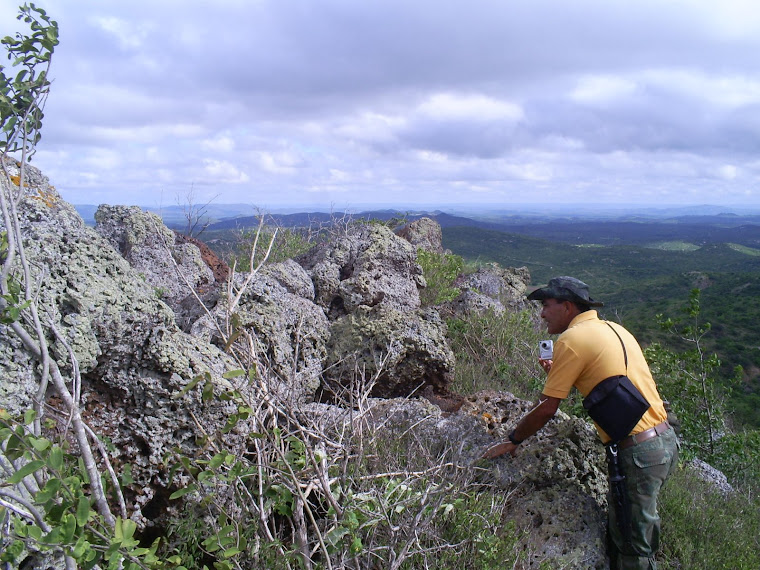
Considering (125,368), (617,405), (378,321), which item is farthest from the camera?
(378,321)

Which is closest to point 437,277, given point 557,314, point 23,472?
point 557,314

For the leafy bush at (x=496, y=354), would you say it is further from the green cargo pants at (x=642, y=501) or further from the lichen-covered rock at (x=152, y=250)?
the lichen-covered rock at (x=152, y=250)

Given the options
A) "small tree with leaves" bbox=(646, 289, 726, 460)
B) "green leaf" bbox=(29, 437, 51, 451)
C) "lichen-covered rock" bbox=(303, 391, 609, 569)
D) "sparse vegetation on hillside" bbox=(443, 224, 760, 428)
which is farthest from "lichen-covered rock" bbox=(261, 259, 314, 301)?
"small tree with leaves" bbox=(646, 289, 726, 460)

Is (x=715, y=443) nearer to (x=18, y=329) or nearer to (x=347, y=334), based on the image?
(x=347, y=334)

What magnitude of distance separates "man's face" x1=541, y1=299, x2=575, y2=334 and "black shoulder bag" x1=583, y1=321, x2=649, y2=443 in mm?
561

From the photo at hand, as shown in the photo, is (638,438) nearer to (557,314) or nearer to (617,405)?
(617,405)

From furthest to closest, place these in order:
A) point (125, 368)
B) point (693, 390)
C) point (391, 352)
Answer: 1. point (693, 390)
2. point (391, 352)
3. point (125, 368)

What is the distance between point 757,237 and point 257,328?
456ft

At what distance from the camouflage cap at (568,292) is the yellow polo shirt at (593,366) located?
30 centimetres

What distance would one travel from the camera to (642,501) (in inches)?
119

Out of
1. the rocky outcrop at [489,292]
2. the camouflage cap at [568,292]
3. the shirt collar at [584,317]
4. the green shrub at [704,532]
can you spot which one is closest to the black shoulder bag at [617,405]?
the shirt collar at [584,317]

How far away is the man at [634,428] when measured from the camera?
302 centimetres

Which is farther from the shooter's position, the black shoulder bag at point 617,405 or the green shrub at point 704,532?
the green shrub at point 704,532

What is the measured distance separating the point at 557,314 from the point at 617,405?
2.46 feet
